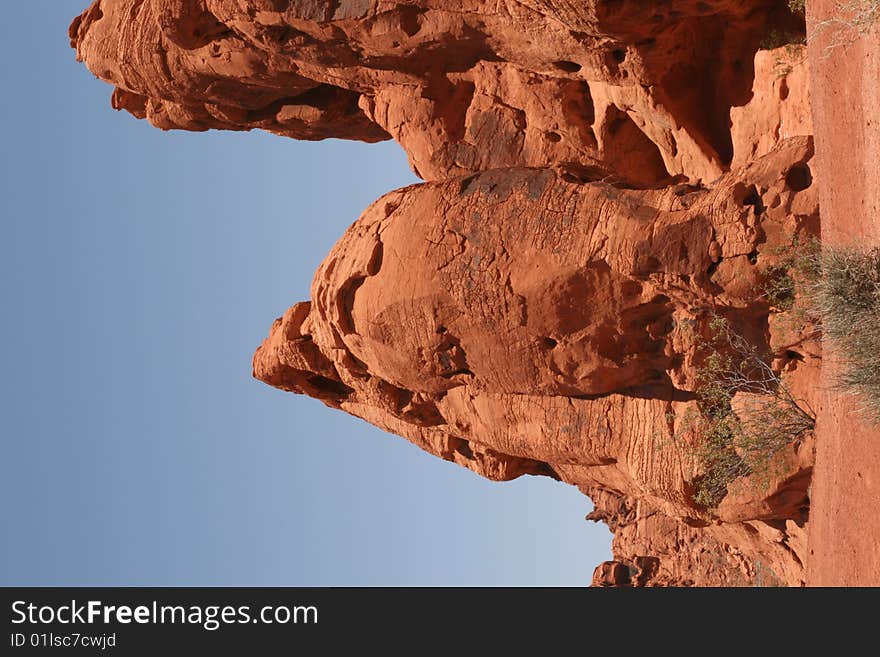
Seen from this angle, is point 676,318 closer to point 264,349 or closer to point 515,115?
point 515,115

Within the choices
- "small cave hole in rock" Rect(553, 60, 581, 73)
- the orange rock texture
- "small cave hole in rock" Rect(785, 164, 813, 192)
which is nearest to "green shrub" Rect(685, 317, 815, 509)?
the orange rock texture

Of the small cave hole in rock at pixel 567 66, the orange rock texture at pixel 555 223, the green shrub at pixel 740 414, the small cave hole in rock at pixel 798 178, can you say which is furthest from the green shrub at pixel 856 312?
the small cave hole in rock at pixel 567 66

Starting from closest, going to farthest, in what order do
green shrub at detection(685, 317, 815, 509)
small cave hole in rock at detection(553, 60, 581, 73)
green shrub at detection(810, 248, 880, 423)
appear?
green shrub at detection(810, 248, 880, 423)
green shrub at detection(685, 317, 815, 509)
small cave hole in rock at detection(553, 60, 581, 73)

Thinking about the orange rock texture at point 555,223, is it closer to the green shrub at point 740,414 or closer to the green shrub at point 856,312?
the green shrub at point 740,414

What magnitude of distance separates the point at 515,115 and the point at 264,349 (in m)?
7.91

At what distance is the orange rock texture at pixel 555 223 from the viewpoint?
12820 millimetres

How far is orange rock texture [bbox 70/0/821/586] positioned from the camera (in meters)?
12.8

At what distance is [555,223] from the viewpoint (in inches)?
535

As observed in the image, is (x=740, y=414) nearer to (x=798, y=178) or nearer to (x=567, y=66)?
(x=798, y=178)

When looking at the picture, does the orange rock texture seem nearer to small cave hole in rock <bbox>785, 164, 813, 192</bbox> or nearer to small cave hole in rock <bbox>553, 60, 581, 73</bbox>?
small cave hole in rock <bbox>785, 164, 813, 192</bbox>
